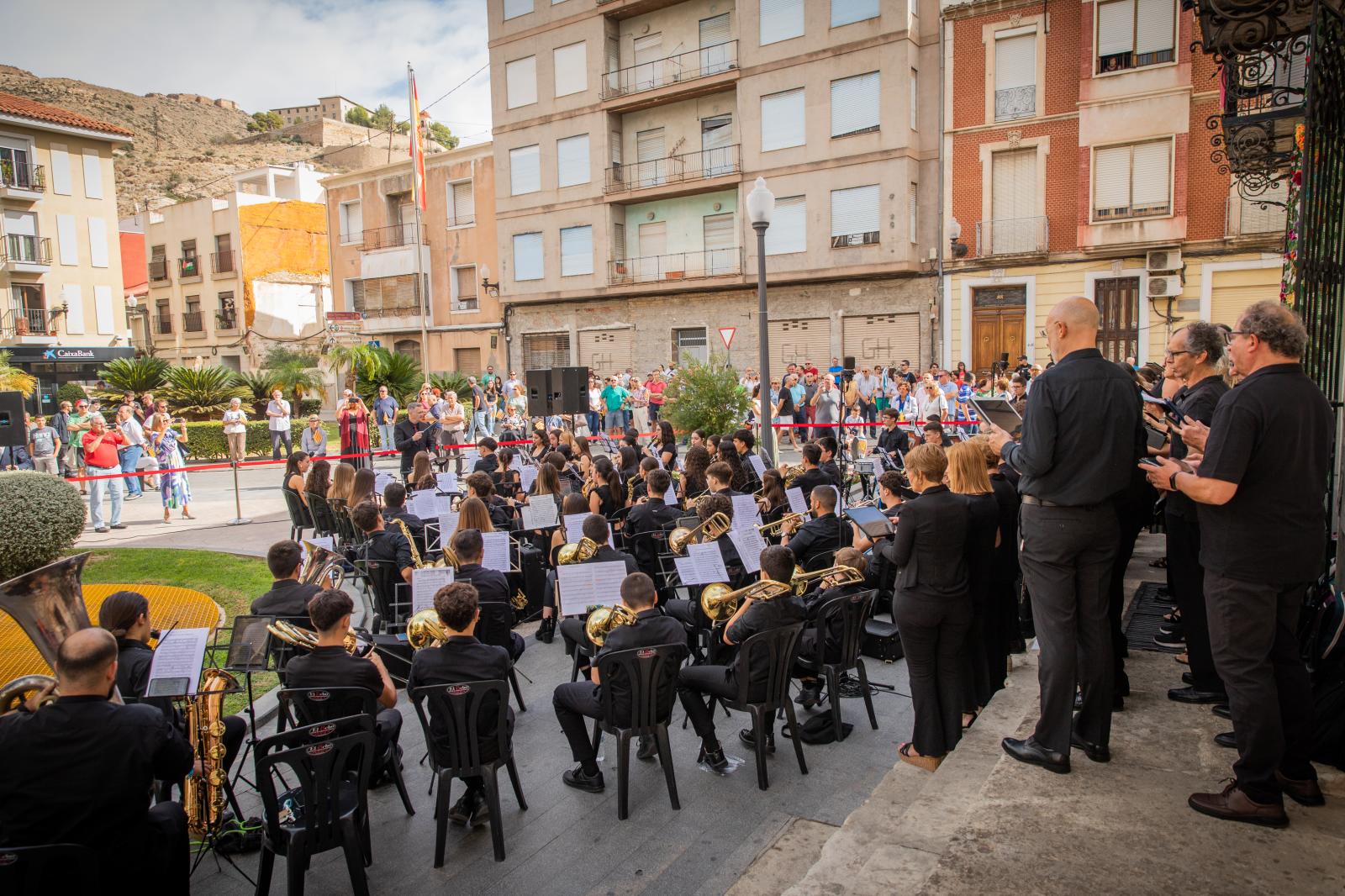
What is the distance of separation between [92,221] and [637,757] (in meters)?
43.9

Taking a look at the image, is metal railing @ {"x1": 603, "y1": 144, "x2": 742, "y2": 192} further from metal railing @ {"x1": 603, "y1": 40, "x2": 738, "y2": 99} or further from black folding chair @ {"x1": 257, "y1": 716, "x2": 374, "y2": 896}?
black folding chair @ {"x1": 257, "y1": 716, "x2": 374, "y2": 896}

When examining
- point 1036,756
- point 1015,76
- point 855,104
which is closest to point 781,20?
point 855,104

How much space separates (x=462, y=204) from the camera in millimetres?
35875

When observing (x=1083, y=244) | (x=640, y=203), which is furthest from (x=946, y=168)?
(x=640, y=203)

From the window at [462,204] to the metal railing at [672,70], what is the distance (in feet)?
26.2

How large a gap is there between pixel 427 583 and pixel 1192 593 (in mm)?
4585

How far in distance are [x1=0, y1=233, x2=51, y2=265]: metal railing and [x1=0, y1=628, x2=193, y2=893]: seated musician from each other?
1655 inches

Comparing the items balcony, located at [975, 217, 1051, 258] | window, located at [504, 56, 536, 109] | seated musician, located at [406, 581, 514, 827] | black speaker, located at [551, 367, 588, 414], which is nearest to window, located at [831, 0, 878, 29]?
balcony, located at [975, 217, 1051, 258]

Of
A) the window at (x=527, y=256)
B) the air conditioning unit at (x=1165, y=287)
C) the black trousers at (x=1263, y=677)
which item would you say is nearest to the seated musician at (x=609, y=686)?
the black trousers at (x=1263, y=677)

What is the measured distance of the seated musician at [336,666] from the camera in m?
4.54

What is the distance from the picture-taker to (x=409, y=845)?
15.3 feet

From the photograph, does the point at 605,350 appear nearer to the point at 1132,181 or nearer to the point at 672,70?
the point at 672,70

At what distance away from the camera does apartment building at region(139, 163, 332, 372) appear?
4434cm

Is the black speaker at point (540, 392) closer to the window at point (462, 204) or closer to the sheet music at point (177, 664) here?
the sheet music at point (177, 664)
